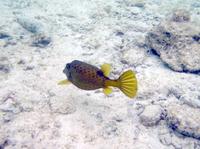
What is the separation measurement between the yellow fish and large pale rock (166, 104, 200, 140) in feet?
4.20

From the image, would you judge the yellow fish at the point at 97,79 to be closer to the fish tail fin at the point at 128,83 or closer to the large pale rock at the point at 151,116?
the fish tail fin at the point at 128,83

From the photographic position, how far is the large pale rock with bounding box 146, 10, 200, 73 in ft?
17.8

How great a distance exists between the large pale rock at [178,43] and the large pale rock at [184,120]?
1.33 m

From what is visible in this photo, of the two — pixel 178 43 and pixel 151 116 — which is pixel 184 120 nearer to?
pixel 151 116

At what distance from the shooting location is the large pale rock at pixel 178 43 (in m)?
5.43

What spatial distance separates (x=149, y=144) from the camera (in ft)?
13.4

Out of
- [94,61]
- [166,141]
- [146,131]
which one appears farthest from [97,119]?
[94,61]

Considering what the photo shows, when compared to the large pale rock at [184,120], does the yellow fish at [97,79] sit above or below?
above

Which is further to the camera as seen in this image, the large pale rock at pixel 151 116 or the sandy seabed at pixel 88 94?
the large pale rock at pixel 151 116

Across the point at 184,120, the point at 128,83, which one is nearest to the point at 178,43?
the point at 184,120

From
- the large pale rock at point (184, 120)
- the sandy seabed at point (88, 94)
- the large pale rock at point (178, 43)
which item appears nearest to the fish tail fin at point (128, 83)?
the sandy seabed at point (88, 94)

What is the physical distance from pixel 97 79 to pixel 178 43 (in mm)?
2805

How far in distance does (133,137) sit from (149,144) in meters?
0.27

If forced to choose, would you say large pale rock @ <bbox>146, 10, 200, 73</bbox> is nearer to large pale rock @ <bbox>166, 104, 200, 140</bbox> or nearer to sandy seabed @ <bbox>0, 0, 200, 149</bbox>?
sandy seabed @ <bbox>0, 0, 200, 149</bbox>
